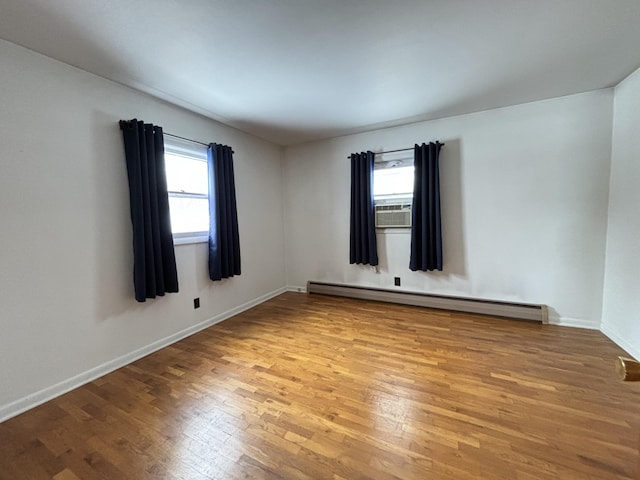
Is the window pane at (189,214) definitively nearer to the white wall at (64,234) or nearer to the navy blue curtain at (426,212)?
the white wall at (64,234)

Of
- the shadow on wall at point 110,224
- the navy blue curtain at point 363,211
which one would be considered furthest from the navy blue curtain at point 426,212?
the shadow on wall at point 110,224

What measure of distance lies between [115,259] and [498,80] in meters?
3.76

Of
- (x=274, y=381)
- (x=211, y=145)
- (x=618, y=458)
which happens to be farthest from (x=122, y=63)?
(x=618, y=458)

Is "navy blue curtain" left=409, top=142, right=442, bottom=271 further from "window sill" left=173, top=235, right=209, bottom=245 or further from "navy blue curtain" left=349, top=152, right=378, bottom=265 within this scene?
"window sill" left=173, top=235, right=209, bottom=245

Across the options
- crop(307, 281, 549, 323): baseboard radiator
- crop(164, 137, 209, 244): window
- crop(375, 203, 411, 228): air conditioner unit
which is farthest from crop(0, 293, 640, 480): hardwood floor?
crop(375, 203, 411, 228): air conditioner unit

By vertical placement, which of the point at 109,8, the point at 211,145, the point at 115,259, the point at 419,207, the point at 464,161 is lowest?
the point at 115,259

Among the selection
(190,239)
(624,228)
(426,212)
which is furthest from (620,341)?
(190,239)

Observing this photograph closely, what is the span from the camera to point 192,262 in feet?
9.70

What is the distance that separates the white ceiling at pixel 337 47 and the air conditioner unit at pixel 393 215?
4.29 feet

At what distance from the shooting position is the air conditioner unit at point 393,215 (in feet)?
11.8

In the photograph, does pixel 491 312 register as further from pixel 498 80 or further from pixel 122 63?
pixel 122 63

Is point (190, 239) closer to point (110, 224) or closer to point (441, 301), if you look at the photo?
point (110, 224)

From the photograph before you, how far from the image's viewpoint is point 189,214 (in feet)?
9.62

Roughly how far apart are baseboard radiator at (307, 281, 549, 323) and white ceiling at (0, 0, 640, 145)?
7.55 feet
